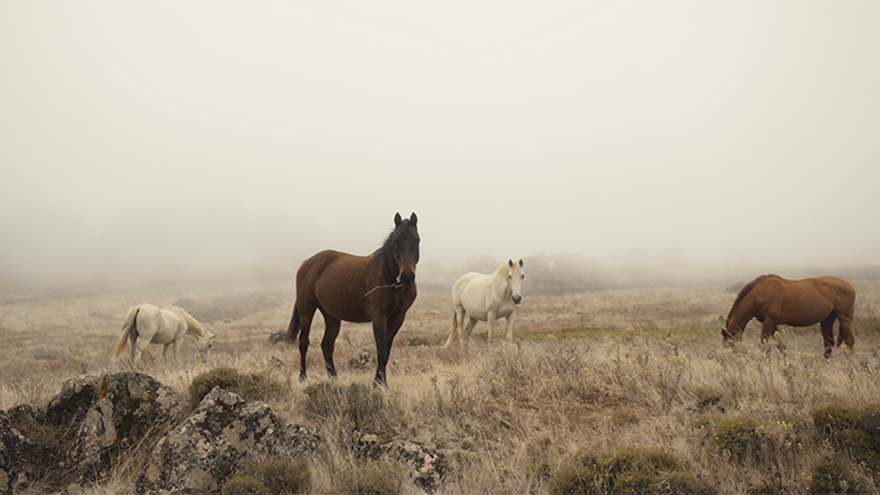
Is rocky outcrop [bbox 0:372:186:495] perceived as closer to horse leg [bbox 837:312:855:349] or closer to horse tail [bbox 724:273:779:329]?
horse tail [bbox 724:273:779:329]

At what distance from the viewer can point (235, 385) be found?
18.0 feet

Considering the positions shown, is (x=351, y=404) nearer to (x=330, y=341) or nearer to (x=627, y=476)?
(x=330, y=341)

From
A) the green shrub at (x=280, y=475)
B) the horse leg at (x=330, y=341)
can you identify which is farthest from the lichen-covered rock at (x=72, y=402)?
the horse leg at (x=330, y=341)

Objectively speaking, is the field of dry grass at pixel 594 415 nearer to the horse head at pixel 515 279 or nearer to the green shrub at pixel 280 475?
the green shrub at pixel 280 475

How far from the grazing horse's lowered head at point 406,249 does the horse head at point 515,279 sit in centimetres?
→ 601

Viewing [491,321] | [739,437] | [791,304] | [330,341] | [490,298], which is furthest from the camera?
[490,298]

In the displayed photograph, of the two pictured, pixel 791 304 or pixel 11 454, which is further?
pixel 791 304

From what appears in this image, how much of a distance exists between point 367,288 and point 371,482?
11.0 feet

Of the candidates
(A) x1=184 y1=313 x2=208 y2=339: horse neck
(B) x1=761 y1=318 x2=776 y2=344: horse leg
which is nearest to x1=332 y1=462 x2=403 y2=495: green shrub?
(B) x1=761 y1=318 x2=776 y2=344: horse leg

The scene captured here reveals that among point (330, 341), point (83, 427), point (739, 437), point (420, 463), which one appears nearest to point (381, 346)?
point (330, 341)

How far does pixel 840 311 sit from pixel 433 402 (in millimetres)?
11556

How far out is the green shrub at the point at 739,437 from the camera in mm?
3682

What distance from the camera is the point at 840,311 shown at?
1044 cm

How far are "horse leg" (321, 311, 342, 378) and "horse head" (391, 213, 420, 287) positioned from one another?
2.22 metres
